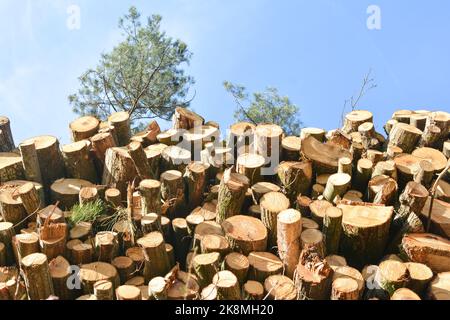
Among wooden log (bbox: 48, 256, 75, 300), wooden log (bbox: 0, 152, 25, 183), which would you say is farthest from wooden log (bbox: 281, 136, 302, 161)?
wooden log (bbox: 0, 152, 25, 183)

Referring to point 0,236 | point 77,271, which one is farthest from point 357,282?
point 0,236

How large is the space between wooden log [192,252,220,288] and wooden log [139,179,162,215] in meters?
0.83

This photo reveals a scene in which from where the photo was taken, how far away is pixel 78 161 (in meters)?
5.81

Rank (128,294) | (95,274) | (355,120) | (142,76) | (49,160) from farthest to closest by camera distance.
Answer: (142,76) < (355,120) < (49,160) < (95,274) < (128,294)

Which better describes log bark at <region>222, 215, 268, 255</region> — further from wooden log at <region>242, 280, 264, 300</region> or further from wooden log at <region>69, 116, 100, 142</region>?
wooden log at <region>69, 116, 100, 142</region>

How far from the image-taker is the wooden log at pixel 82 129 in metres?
6.22

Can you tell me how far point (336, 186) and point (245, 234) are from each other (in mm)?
1089

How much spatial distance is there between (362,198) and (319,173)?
0.50m

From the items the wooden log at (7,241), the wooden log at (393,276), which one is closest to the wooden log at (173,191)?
the wooden log at (7,241)

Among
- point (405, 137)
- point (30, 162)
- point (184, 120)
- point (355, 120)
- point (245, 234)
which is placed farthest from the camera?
point (355, 120)

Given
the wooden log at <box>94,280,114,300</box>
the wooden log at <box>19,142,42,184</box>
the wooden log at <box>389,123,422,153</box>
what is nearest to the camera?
the wooden log at <box>94,280,114,300</box>

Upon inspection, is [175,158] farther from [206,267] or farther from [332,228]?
[332,228]

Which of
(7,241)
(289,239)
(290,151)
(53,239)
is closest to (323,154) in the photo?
(290,151)

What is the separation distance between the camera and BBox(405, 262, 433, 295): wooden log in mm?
4320
